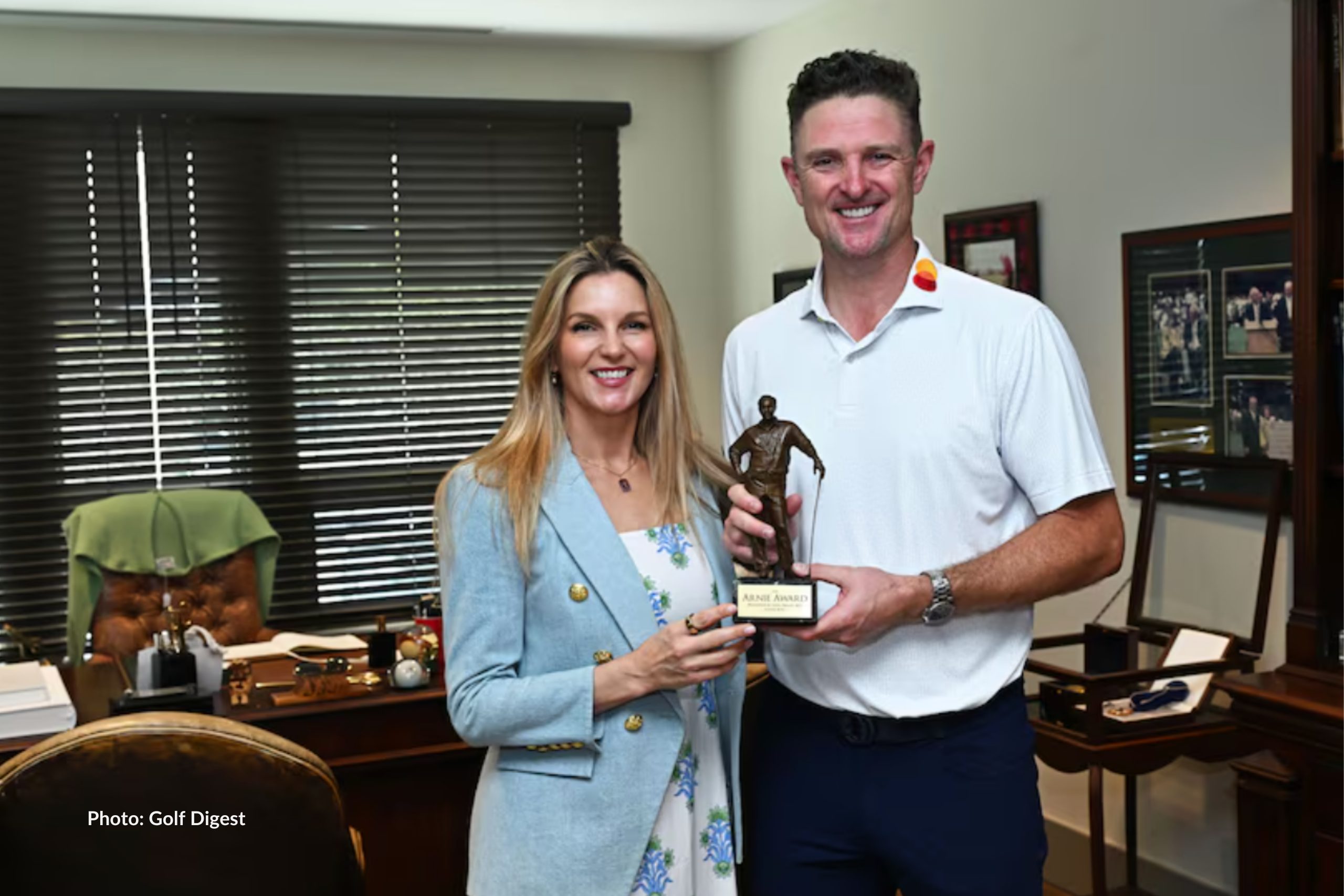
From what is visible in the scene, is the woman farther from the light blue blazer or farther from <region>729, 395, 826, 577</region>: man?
<region>729, 395, 826, 577</region>: man

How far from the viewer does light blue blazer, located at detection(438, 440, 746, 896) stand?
1.72 m

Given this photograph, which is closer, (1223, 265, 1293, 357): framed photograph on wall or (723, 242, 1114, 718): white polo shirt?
(723, 242, 1114, 718): white polo shirt

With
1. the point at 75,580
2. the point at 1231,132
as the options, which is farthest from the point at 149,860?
the point at 1231,132

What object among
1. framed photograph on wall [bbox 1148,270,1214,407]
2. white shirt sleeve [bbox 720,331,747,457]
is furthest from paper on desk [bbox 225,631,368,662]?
framed photograph on wall [bbox 1148,270,1214,407]

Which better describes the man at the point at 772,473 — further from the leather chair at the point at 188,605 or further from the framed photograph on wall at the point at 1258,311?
the leather chair at the point at 188,605

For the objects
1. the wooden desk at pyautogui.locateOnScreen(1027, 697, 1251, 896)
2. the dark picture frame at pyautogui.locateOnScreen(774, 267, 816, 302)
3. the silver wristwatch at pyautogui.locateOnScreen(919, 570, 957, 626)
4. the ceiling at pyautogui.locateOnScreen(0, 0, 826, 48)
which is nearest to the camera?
the silver wristwatch at pyautogui.locateOnScreen(919, 570, 957, 626)

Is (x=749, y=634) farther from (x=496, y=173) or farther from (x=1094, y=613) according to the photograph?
(x=496, y=173)

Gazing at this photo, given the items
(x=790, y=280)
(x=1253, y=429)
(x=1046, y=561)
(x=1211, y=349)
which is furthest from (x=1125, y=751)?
(x=790, y=280)

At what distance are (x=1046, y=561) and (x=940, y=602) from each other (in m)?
0.16

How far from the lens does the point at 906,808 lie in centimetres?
178

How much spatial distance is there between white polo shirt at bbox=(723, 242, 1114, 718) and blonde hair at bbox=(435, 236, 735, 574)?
0.57ft

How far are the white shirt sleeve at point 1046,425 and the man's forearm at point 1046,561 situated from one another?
0.03 meters

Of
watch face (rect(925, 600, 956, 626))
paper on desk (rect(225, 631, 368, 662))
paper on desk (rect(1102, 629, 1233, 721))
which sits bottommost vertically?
paper on desk (rect(1102, 629, 1233, 721))

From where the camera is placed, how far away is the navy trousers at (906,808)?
1772 millimetres
